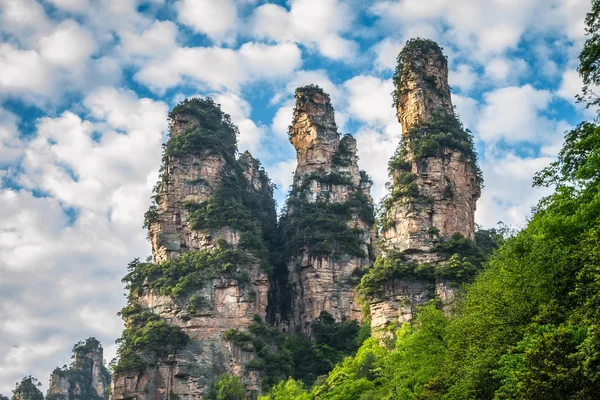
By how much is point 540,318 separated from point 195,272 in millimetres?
61347

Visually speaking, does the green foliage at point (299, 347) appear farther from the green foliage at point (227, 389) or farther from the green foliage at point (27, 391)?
the green foliage at point (27, 391)

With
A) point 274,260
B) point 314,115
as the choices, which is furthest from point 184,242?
point 314,115

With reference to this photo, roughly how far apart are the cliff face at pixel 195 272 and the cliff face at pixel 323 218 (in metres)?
7.13

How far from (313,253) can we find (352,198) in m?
11.3

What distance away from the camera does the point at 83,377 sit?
13462cm

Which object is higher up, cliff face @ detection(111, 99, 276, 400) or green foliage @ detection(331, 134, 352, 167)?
green foliage @ detection(331, 134, 352, 167)

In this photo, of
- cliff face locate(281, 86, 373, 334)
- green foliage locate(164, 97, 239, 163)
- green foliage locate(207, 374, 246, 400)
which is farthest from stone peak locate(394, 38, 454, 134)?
green foliage locate(207, 374, 246, 400)

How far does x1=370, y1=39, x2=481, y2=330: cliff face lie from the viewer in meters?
64.5

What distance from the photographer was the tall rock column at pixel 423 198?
64312mm

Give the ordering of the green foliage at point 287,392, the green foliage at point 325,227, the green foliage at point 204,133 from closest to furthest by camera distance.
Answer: the green foliage at point 287,392, the green foliage at point 325,227, the green foliage at point 204,133

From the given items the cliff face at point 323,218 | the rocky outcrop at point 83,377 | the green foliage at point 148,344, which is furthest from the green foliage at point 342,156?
the rocky outcrop at point 83,377

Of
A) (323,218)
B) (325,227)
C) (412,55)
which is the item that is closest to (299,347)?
(325,227)

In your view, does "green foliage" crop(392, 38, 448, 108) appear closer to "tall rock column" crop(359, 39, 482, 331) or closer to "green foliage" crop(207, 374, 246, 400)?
"tall rock column" crop(359, 39, 482, 331)

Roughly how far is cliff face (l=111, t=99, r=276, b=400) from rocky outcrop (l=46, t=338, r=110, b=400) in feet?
185
